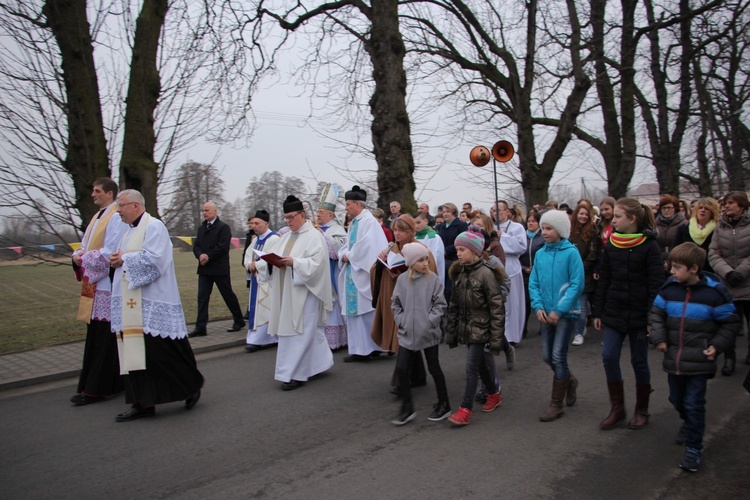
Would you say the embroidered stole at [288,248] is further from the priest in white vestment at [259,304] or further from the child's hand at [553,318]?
the child's hand at [553,318]

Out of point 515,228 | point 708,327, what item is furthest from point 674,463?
point 515,228

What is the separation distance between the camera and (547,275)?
5.19 m

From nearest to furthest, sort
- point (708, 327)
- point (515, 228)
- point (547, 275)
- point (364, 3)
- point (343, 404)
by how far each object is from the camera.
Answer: point (708, 327)
point (547, 275)
point (343, 404)
point (515, 228)
point (364, 3)

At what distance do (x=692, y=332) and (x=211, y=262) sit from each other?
7.37m

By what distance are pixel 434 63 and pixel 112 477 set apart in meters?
16.9

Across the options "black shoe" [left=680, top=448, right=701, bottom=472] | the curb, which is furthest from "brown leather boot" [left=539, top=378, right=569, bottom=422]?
the curb

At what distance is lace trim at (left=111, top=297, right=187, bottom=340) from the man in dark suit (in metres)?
3.81

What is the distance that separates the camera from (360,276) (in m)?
7.79

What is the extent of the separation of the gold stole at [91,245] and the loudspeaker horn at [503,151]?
584cm

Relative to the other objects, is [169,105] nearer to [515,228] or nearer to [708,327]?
[515,228]

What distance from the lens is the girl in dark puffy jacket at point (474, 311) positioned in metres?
4.99

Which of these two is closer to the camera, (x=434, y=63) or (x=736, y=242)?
(x=736, y=242)

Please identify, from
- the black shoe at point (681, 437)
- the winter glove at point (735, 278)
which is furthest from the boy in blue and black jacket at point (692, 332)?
the winter glove at point (735, 278)

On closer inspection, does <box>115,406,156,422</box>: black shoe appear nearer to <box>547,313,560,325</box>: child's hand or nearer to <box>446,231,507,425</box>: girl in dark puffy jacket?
<box>446,231,507,425</box>: girl in dark puffy jacket
